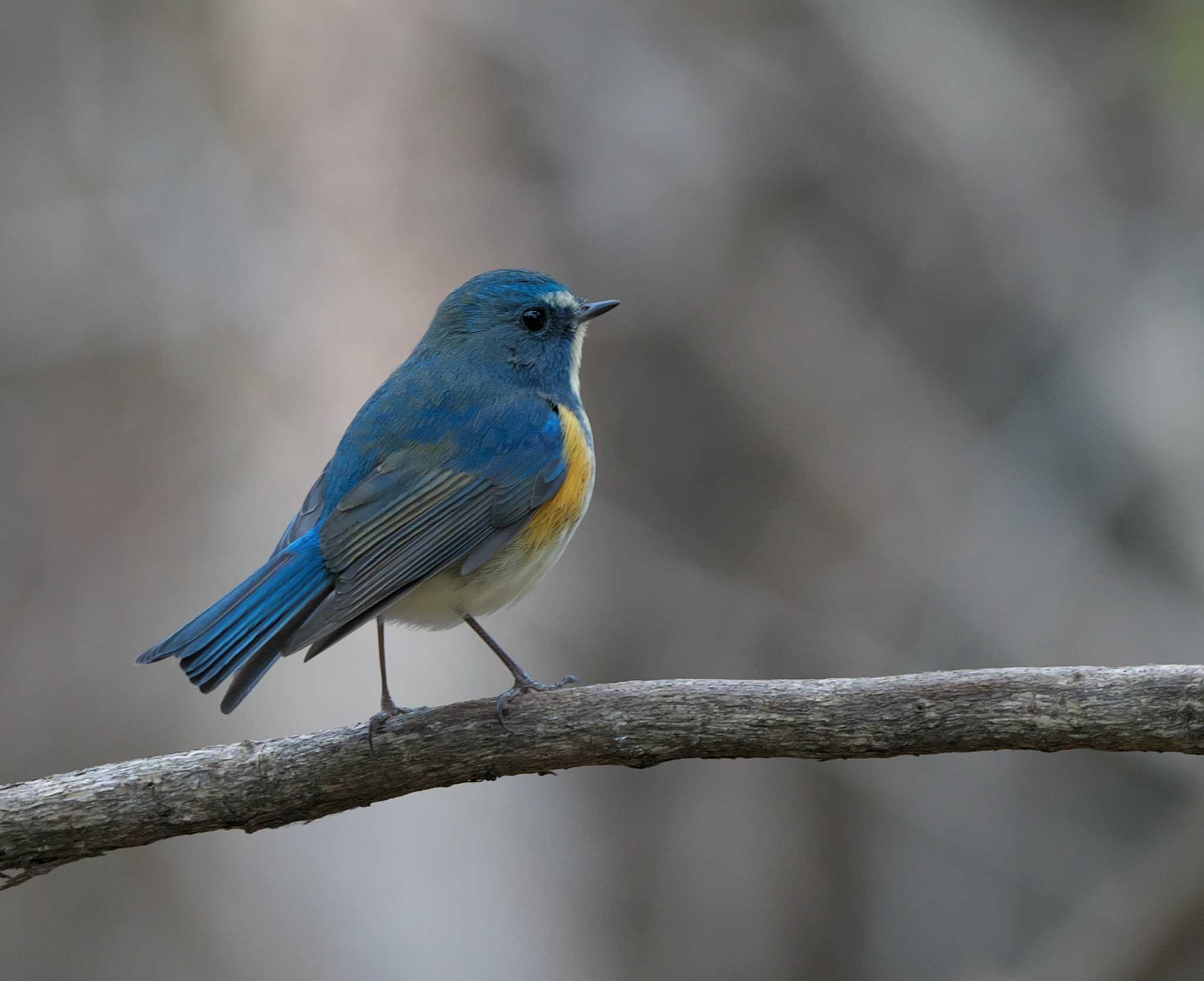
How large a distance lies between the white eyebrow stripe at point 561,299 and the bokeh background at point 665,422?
1.68 meters

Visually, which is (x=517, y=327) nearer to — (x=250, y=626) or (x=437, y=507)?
(x=437, y=507)

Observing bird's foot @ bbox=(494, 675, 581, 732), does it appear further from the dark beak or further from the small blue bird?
the dark beak

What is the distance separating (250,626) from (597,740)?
0.90 metres

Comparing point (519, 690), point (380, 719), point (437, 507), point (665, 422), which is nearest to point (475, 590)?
point (437, 507)

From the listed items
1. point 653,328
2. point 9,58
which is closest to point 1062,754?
point 653,328

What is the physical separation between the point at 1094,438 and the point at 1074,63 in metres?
1.99

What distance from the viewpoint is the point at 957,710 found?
289cm

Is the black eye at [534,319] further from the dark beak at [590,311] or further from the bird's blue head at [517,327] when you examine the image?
the dark beak at [590,311]

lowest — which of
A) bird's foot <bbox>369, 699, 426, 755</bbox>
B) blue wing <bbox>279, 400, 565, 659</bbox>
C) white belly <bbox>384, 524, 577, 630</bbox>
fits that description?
bird's foot <bbox>369, 699, 426, 755</bbox>

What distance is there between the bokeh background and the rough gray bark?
204cm

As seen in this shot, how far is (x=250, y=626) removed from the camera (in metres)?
3.36

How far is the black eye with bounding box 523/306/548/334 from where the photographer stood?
4.45 metres

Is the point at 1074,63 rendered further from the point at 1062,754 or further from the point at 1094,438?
the point at 1062,754

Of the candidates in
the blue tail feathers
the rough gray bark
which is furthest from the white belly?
the rough gray bark
